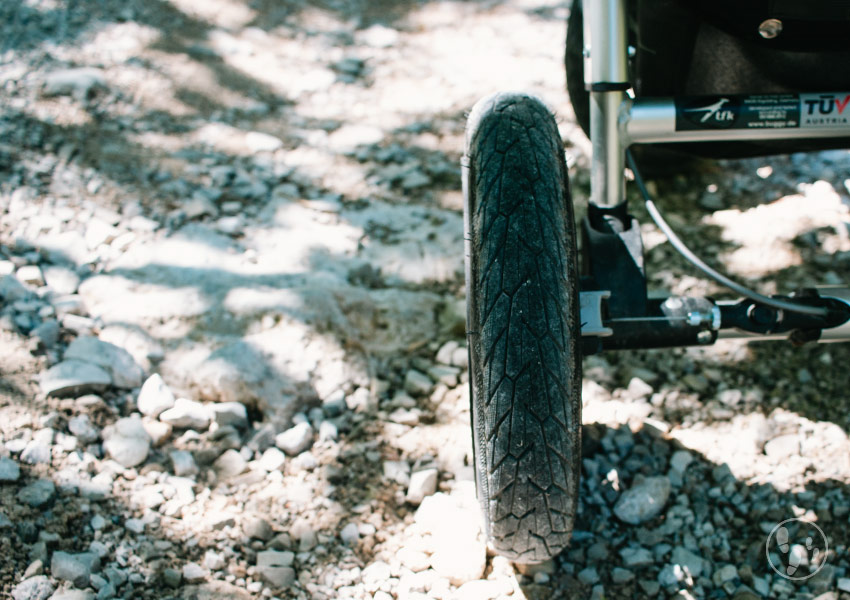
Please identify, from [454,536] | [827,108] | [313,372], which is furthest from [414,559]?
[827,108]

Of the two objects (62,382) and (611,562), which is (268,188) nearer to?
(62,382)

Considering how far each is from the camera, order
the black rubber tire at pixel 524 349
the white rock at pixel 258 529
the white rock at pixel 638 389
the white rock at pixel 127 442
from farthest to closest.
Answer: the white rock at pixel 638 389
the white rock at pixel 127 442
the white rock at pixel 258 529
the black rubber tire at pixel 524 349

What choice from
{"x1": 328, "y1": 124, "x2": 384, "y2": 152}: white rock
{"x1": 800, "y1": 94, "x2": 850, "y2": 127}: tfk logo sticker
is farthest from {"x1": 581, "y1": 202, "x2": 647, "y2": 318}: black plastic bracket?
{"x1": 328, "y1": 124, "x2": 384, "y2": 152}: white rock

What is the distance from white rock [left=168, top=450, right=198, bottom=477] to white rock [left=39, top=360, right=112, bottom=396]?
29 cm

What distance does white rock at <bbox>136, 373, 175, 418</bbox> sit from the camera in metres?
1.92

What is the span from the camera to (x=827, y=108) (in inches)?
61.3

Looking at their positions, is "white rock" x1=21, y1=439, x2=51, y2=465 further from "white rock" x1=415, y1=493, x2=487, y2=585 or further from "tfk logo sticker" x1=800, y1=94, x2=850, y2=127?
"tfk logo sticker" x1=800, y1=94, x2=850, y2=127

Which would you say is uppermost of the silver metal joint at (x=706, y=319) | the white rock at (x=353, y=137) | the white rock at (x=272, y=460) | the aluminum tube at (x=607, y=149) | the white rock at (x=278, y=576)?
the aluminum tube at (x=607, y=149)

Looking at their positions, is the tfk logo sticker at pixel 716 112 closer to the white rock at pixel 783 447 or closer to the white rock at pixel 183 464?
the white rock at pixel 783 447

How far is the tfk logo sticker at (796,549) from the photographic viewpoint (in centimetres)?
159

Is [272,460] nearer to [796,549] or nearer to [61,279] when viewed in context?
[61,279]

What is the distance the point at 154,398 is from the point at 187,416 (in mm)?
109

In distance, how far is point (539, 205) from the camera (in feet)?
4.29

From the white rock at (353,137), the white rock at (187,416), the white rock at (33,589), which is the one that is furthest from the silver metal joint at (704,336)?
the white rock at (353,137)
